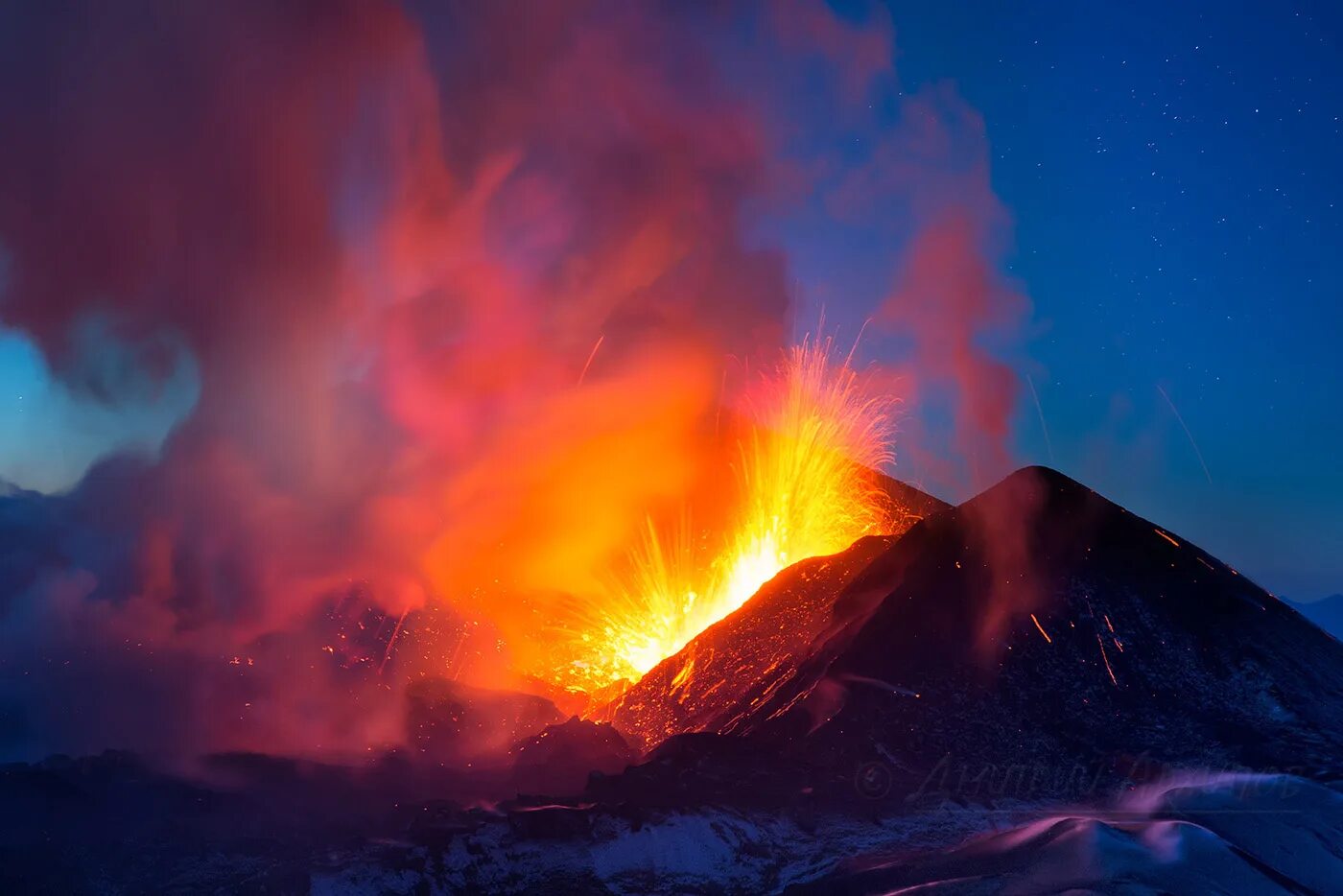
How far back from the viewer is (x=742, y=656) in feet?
165

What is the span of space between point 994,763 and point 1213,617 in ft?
53.2

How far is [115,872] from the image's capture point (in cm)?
2933

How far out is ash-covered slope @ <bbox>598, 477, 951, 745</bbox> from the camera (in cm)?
4741

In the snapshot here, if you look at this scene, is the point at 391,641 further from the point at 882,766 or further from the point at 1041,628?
the point at 1041,628

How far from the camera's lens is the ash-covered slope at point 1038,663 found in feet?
131

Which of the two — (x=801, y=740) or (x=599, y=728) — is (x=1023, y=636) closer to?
(x=801, y=740)

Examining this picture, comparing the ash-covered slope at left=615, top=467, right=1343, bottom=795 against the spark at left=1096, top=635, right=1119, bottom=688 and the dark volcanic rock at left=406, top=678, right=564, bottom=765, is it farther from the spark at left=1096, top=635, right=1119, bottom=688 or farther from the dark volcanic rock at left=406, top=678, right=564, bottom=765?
the dark volcanic rock at left=406, top=678, right=564, bottom=765

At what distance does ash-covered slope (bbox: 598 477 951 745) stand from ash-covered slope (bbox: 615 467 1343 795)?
0.20 metres

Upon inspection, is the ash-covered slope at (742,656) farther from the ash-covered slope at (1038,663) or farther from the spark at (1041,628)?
the spark at (1041,628)

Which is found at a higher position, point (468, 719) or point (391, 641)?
point (391, 641)

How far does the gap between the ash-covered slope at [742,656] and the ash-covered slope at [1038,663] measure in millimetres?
199

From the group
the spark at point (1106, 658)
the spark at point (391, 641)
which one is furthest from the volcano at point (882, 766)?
the spark at point (391, 641)

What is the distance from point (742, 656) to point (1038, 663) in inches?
547

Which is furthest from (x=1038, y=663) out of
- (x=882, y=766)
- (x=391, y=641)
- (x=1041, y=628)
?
(x=391, y=641)
